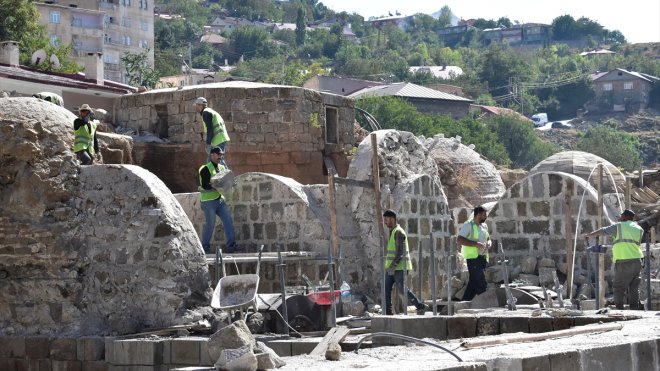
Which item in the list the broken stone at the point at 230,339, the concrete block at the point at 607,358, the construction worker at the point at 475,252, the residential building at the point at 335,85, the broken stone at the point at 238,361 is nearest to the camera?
the broken stone at the point at 238,361

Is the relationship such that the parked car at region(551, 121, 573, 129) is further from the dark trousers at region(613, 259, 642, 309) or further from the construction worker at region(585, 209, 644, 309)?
the construction worker at region(585, 209, 644, 309)

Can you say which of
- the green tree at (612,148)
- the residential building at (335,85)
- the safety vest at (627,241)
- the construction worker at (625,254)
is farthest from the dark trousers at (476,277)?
the green tree at (612,148)

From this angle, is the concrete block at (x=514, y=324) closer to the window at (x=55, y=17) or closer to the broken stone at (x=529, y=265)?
the broken stone at (x=529, y=265)

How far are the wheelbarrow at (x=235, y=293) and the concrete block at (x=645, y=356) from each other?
3821 millimetres

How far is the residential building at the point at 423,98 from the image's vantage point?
101 metres

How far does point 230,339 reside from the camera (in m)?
9.58

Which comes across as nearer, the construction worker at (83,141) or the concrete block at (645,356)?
the concrete block at (645,356)

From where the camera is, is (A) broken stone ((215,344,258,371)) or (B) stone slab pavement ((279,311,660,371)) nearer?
(A) broken stone ((215,344,258,371))

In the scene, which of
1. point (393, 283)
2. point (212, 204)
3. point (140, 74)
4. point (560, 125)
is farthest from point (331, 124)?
point (560, 125)

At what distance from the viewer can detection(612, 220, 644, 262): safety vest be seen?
15.9 m

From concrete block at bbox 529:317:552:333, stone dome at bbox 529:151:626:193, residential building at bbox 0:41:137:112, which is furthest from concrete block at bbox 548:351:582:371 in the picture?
residential building at bbox 0:41:137:112

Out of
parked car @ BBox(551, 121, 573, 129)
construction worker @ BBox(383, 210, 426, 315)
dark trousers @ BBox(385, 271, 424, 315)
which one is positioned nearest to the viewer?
construction worker @ BBox(383, 210, 426, 315)

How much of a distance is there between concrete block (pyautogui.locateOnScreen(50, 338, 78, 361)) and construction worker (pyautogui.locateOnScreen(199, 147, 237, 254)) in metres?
3.64

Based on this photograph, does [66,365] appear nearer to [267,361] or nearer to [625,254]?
[267,361]
